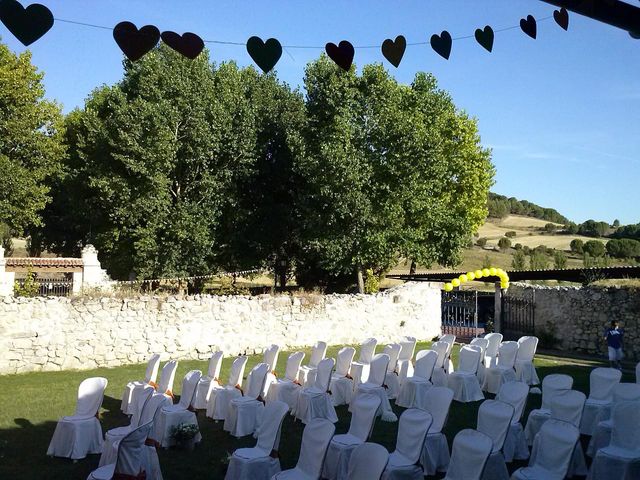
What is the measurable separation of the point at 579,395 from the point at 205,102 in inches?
807

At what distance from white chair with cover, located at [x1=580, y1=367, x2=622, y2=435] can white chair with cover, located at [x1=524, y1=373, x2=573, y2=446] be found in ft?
2.23

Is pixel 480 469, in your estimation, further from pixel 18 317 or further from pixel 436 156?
pixel 436 156

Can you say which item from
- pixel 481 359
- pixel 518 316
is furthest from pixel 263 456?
pixel 518 316

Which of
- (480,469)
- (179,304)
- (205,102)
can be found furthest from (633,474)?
(205,102)

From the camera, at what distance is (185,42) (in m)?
3.09

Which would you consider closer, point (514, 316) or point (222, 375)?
point (222, 375)

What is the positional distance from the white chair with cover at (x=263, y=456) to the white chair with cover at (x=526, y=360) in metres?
6.88

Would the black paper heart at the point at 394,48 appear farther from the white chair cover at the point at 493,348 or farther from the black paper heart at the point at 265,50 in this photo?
the white chair cover at the point at 493,348

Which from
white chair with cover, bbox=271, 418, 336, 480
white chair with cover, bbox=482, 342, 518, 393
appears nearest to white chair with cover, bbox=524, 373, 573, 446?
white chair with cover, bbox=482, 342, 518, 393

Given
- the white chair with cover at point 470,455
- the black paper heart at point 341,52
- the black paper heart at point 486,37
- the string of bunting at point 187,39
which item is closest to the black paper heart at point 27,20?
the string of bunting at point 187,39

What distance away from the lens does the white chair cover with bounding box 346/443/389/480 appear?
16.9ft

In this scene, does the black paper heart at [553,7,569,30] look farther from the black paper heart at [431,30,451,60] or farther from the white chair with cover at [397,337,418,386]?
the white chair with cover at [397,337,418,386]

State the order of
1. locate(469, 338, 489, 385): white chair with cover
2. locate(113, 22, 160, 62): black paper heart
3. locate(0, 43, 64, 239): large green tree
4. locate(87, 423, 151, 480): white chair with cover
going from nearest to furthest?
locate(113, 22, 160, 62): black paper heart → locate(87, 423, 151, 480): white chair with cover → locate(469, 338, 489, 385): white chair with cover → locate(0, 43, 64, 239): large green tree

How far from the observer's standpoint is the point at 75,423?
25.6 feet
